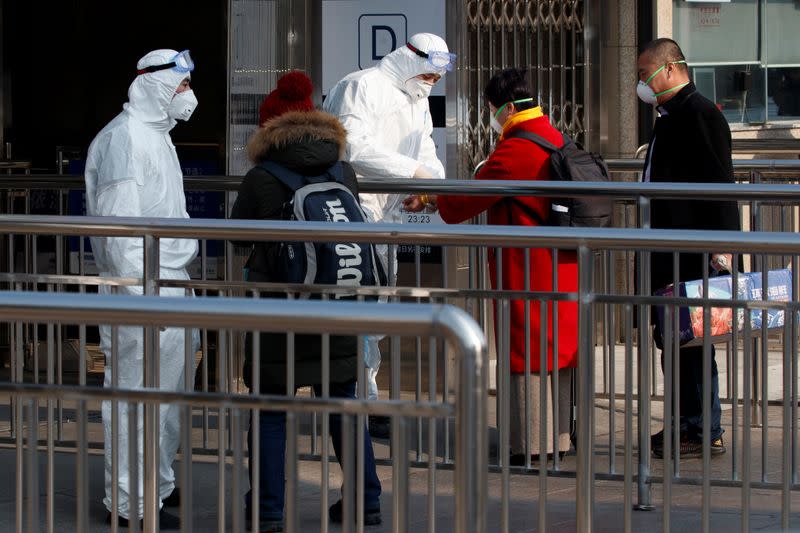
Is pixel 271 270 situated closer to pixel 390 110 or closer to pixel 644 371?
pixel 644 371

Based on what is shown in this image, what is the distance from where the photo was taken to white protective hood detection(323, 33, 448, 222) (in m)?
7.92

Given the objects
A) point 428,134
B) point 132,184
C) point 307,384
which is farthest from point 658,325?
point 428,134

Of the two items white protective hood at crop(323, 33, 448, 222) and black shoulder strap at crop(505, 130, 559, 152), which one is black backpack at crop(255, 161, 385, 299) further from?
white protective hood at crop(323, 33, 448, 222)

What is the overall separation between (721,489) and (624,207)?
348cm

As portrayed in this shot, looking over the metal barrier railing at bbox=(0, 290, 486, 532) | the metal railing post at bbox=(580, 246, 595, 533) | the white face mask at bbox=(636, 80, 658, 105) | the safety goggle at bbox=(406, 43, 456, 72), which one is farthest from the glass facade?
the metal barrier railing at bbox=(0, 290, 486, 532)

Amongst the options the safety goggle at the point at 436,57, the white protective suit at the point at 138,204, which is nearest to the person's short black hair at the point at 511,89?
the safety goggle at the point at 436,57

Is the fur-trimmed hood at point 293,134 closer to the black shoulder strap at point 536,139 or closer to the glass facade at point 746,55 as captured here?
the black shoulder strap at point 536,139

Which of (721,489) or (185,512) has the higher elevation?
(185,512)

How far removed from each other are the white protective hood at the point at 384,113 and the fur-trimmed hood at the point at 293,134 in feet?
6.50

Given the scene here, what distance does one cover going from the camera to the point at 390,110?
26.6 feet

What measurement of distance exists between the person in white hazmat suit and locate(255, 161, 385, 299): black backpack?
6.61 feet

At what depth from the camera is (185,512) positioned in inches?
134

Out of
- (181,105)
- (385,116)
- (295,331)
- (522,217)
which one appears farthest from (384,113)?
(295,331)

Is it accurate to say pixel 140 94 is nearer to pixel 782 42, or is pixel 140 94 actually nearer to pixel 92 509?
pixel 92 509
